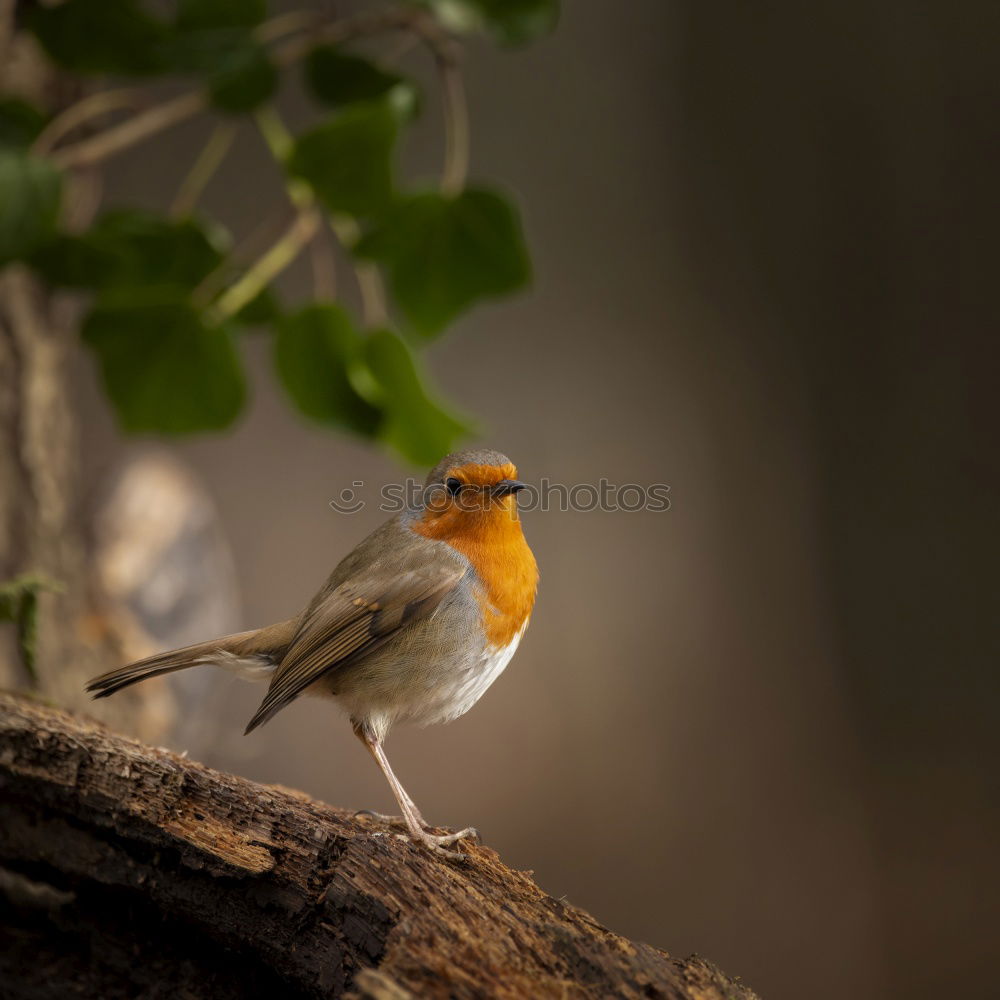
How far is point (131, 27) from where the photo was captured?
2131mm

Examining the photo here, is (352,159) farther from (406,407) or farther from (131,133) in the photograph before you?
(131,133)

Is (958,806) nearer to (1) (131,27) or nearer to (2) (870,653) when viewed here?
(2) (870,653)

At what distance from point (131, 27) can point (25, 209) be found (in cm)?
44

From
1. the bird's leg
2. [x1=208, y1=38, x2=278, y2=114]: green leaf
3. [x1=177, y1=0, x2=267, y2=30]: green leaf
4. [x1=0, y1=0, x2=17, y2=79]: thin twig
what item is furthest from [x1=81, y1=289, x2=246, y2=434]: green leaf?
[x1=0, y1=0, x2=17, y2=79]: thin twig

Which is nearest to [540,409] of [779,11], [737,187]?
[737,187]

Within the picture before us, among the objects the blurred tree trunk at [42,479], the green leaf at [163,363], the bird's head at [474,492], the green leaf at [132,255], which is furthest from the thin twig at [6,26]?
the bird's head at [474,492]

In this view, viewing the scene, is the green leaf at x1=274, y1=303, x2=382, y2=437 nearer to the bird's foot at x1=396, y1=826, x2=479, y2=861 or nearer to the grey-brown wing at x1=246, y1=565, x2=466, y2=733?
the grey-brown wing at x1=246, y1=565, x2=466, y2=733

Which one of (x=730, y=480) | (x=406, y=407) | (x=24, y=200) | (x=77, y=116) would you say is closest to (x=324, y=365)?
(x=406, y=407)

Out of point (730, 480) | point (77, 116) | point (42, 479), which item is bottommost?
point (42, 479)

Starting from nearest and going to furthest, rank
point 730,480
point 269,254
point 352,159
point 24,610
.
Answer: point 24,610
point 352,159
point 269,254
point 730,480

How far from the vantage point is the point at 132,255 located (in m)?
2.28

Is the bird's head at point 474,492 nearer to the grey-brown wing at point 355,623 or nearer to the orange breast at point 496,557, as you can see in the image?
the orange breast at point 496,557

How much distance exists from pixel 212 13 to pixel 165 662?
1.32m

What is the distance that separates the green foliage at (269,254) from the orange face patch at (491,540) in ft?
0.60
